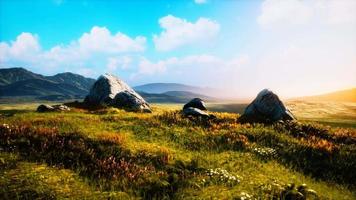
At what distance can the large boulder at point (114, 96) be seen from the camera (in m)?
43.8

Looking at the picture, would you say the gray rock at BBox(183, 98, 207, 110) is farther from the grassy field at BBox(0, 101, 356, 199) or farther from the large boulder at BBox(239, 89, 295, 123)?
the grassy field at BBox(0, 101, 356, 199)

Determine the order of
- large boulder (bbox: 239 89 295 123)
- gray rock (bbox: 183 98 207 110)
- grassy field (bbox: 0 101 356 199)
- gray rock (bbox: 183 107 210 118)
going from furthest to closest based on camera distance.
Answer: gray rock (bbox: 183 98 207 110) → large boulder (bbox: 239 89 295 123) → gray rock (bbox: 183 107 210 118) → grassy field (bbox: 0 101 356 199)

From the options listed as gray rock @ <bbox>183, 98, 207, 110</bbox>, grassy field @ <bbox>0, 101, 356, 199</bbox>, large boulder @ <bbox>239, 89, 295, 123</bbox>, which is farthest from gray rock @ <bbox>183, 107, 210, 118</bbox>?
gray rock @ <bbox>183, 98, 207, 110</bbox>

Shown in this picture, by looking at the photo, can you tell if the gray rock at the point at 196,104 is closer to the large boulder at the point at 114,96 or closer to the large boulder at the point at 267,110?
the large boulder at the point at 114,96

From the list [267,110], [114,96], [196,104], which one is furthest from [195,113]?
[114,96]

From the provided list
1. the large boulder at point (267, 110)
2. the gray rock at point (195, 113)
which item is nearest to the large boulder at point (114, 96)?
the gray rock at point (195, 113)

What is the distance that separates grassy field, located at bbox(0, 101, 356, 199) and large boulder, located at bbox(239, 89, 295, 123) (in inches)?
187

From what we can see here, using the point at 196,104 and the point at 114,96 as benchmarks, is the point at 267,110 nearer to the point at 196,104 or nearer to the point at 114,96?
the point at 196,104

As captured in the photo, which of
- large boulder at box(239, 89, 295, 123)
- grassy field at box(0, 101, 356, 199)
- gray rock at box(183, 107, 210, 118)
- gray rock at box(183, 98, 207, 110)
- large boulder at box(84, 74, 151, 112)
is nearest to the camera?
grassy field at box(0, 101, 356, 199)

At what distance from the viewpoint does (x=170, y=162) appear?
17953 millimetres

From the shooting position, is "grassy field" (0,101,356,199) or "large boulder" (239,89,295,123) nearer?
"grassy field" (0,101,356,199)

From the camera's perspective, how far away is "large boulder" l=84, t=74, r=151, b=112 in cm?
4375

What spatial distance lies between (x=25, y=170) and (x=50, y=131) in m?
5.74

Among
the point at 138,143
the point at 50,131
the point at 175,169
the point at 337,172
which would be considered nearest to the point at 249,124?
the point at 337,172
